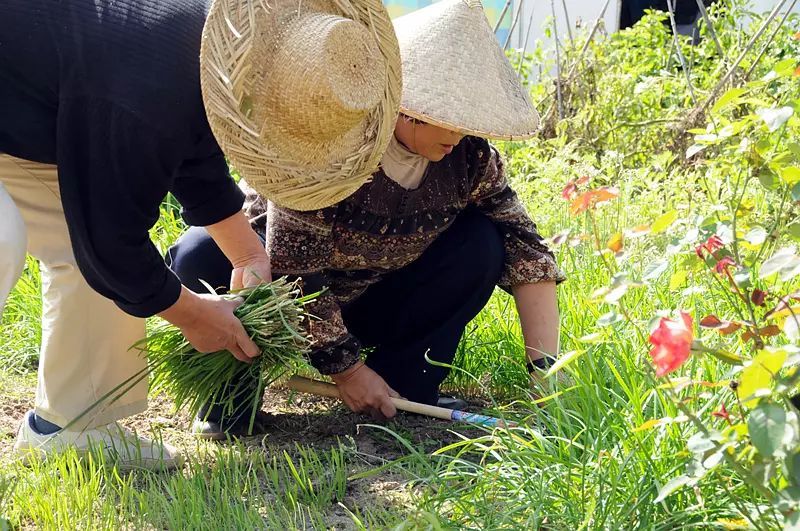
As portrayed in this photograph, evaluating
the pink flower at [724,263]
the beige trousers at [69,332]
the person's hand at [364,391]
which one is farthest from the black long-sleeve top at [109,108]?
the pink flower at [724,263]

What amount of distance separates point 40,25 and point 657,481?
1.50m

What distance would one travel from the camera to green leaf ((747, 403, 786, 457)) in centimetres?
124

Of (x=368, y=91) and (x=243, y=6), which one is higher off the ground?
(x=243, y=6)

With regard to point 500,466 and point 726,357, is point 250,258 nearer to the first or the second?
point 500,466

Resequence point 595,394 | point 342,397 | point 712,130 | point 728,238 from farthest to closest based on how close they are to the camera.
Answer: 1. point 342,397
2. point 595,394
3. point 712,130
4. point 728,238

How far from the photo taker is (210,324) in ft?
7.96

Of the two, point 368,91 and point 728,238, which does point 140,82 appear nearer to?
point 368,91

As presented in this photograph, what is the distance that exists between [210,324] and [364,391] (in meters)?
0.67

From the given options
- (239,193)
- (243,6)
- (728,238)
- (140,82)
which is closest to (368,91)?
(243,6)

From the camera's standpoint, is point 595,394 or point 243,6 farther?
point 595,394

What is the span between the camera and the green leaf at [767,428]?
1239mm

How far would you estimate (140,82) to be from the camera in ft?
6.19

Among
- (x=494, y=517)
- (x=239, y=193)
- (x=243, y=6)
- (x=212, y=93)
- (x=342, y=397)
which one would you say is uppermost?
(x=243, y=6)

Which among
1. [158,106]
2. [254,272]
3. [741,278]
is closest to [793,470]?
[741,278]
